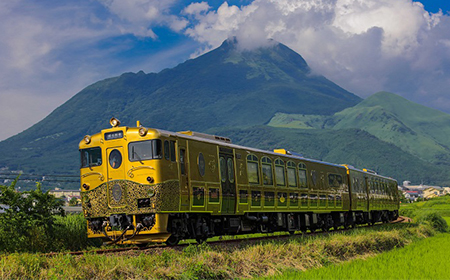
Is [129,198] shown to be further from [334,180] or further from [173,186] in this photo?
[334,180]

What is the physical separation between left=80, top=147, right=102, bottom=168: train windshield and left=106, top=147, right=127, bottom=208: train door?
40 centimetres

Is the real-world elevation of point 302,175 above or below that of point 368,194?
above

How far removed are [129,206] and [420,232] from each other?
733 inches

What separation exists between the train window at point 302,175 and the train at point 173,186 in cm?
199

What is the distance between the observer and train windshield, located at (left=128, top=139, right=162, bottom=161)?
1659 cm

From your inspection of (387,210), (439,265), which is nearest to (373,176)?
(387,210)

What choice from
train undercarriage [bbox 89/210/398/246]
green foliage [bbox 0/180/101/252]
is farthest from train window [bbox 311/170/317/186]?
green foliage [bbox 0/180/101/252]

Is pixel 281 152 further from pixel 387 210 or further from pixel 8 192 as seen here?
pixel 387 210

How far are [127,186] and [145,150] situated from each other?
3.82 feet

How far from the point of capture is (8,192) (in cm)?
1733

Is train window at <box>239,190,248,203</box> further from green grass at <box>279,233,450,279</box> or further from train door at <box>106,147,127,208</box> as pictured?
green grass at <box>279,233,450,279</box>

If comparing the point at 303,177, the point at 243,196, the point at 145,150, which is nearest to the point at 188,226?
the point at 145,150

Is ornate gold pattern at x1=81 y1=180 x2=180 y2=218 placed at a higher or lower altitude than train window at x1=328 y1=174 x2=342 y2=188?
lower

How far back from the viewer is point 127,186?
1686 cm
